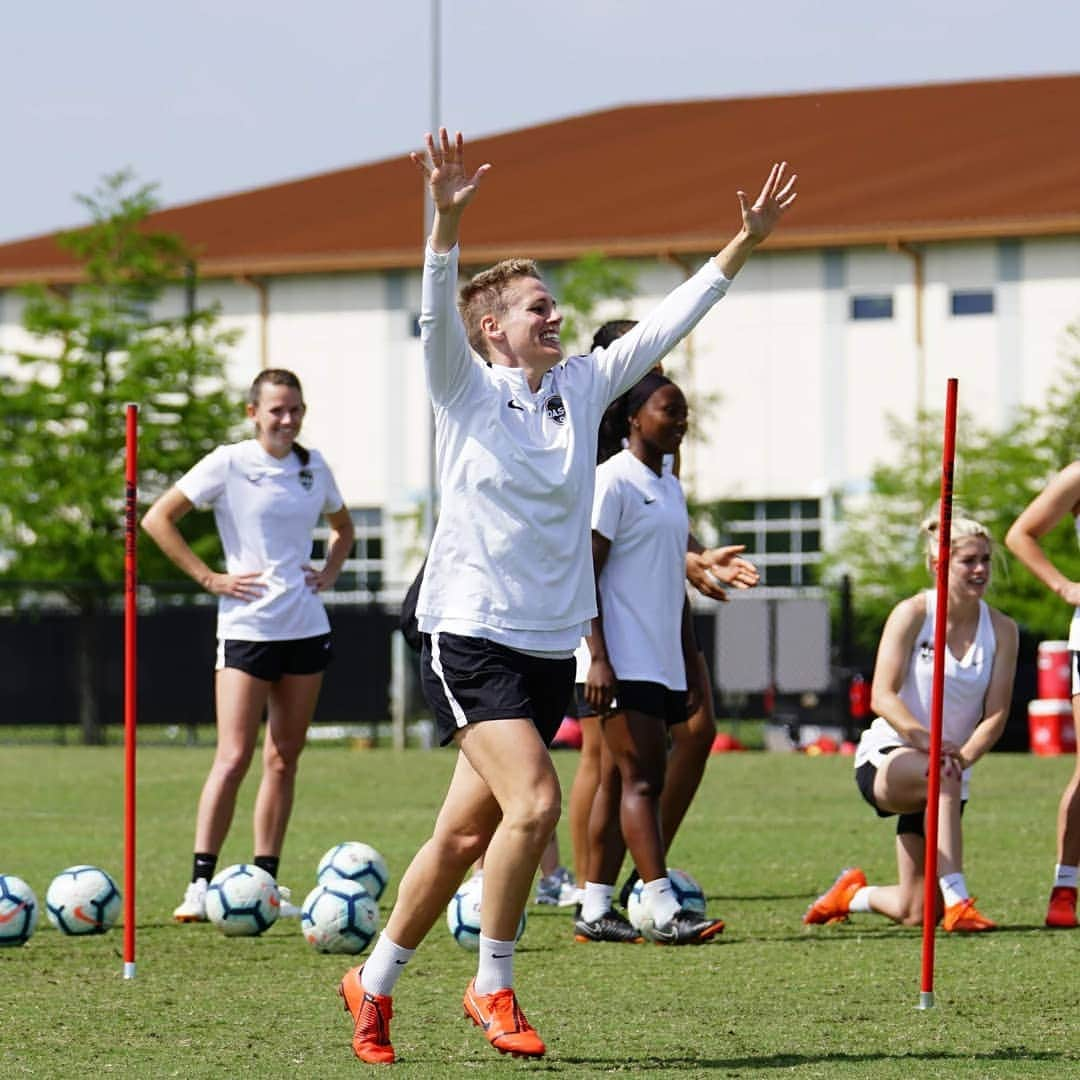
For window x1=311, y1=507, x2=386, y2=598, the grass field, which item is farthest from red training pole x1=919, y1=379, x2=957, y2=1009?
window x1=311, y1=507, x2=386, y2=598

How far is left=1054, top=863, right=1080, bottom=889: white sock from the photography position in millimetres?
9414

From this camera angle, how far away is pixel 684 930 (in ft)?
29.1

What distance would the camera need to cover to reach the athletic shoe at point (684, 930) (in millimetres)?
8867

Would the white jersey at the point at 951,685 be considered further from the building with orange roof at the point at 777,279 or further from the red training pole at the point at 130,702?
the building with orange roof at the point at 777,279

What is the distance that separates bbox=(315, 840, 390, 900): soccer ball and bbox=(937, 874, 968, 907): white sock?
87.6 inches

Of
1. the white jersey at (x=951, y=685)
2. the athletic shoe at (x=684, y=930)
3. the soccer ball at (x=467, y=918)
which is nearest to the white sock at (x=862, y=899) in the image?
the white jersey at (x=951, y=685)

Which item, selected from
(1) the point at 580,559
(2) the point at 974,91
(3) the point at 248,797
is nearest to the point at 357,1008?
(1) the point at 580,559

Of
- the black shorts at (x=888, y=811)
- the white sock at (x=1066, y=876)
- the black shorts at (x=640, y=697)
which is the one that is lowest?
the white sock at (x=1066, y=876)

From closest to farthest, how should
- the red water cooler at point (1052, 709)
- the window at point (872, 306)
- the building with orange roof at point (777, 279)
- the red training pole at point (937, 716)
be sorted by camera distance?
the red training pole at point (937, 716) → the red water cooler at point (1052, 709) → the building with orange roof at point (777, 279) → the window at point (872, 306)

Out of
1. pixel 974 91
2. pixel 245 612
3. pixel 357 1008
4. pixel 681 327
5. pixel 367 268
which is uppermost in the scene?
pixel 974 91

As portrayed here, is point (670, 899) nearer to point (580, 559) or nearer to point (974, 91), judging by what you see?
point (580, 559)

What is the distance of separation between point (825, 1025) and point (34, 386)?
31479 mm

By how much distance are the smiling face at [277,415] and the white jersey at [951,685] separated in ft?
9.16

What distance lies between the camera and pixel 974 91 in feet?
196
